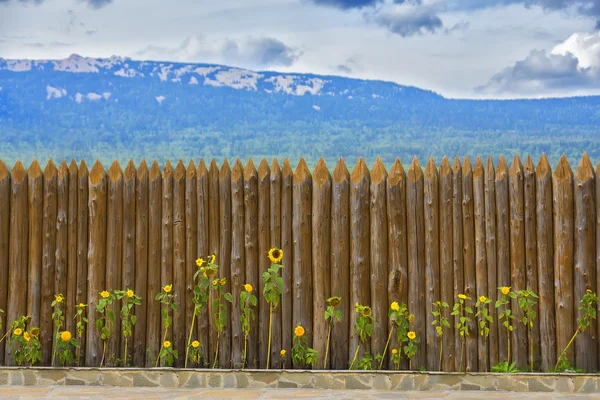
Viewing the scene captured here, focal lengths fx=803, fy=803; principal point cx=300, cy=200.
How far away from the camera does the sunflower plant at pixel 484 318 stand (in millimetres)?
7426

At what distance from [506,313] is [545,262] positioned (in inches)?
23.4

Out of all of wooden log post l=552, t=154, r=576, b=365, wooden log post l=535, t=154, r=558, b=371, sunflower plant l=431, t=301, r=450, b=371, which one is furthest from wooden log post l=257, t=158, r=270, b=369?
wooden log post l=552, t=154, r=576, b=365

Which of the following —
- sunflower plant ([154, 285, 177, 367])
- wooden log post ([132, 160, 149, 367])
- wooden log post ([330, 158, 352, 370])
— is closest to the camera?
wooden log post ([330, 158, 352, 370])

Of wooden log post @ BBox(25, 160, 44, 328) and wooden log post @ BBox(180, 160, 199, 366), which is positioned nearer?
wooden log post @ BBox(180, 160, 199, 366)

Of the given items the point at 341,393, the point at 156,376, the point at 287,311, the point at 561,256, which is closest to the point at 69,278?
the point at 156,376

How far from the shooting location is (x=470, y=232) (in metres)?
7.46

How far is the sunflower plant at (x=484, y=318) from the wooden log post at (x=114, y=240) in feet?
11.3

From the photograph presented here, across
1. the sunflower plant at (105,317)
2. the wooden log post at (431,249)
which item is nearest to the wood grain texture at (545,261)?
the wooden log post at (431,249)

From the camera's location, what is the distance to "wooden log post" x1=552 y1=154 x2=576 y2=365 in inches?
292

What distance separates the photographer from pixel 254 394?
23.0 ft

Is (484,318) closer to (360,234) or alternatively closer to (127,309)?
(360,234)

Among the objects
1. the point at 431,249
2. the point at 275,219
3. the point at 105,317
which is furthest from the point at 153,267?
the point at 431,249

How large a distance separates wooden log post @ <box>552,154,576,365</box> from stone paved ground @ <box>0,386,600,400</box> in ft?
2.41

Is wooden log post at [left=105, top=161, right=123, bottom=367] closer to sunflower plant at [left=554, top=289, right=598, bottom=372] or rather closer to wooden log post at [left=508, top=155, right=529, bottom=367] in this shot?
wooden log post at [left=508, top=155, right=529, bottom=367]
